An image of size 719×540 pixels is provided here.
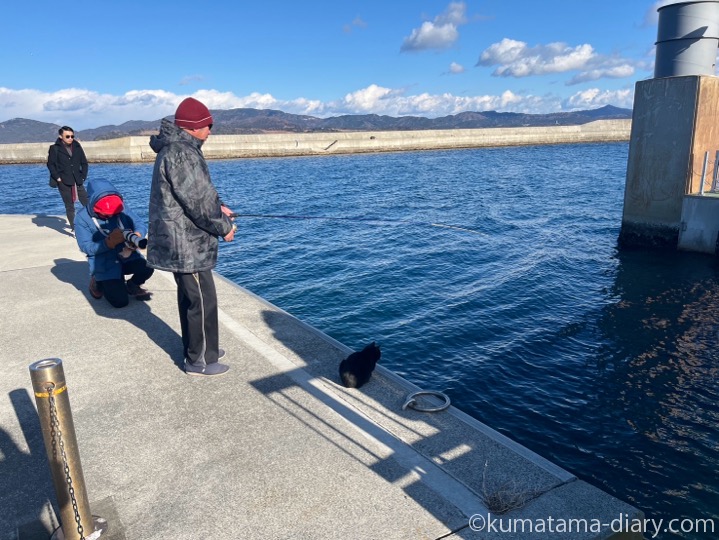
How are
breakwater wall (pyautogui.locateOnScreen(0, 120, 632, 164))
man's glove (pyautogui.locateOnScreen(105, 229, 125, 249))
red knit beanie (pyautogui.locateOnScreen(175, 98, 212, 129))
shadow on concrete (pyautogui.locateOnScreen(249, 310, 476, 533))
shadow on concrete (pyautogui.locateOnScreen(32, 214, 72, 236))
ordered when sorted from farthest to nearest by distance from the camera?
breakwater wall (pyautogui.locateOnScreen(0, 120, 632, 164)), shadow on concrete (pyautogui.locateOnScreen(32, 214, 72, 236)), man's glove (pyautogui.locateOnScreen(105, 229, 125, 249)), red knit beanie (pyautogui.locateOnScreen(175, 98, 212, 129)), shadow on concrete (pyautogui.locateOnScreen(249, 310, 476, 533))

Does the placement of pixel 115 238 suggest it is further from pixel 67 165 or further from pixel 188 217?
pixel 67 165

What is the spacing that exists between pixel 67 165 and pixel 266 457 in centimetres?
1004

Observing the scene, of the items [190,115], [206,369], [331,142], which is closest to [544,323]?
[206,369]

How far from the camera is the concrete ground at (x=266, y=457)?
3068mm

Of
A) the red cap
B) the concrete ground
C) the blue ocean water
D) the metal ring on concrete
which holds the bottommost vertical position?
the blue ocean water

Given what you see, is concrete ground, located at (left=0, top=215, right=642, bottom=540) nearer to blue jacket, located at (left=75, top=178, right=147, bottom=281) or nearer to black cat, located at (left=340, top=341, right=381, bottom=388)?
black cat, located at (left=340, top=341, right=381, bottom=388)

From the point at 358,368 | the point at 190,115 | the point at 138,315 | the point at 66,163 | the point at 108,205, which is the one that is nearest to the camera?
the point at 190,115

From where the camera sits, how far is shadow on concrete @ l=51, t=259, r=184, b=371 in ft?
18.8

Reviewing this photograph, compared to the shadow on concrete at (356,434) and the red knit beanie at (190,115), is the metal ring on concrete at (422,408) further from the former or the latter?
the red knit beanie at (190,115)

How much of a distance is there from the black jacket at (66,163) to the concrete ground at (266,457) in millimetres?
6436

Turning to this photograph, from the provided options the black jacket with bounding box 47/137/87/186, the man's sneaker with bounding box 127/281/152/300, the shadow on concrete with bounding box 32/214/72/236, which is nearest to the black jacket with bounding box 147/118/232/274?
the man's sneaker with bounding box 127/281/152/300

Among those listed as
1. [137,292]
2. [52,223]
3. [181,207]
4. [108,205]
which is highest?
[181,207]

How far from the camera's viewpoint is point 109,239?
645 cm

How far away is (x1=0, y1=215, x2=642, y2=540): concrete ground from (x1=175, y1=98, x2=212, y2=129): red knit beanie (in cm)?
242
